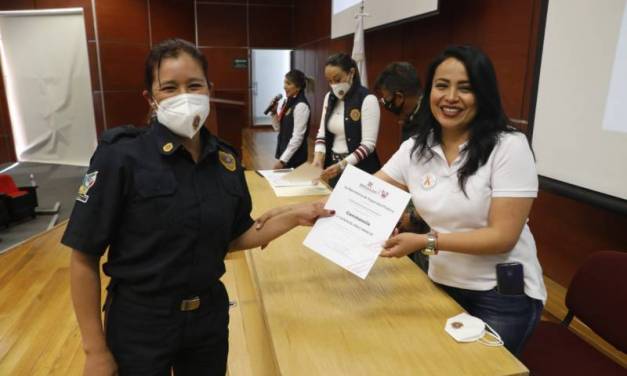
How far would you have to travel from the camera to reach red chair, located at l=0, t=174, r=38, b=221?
442 cm

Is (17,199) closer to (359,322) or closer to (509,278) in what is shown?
(359,322)

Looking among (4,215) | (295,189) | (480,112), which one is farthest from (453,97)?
(4,215)

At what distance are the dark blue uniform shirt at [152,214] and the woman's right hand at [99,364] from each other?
170 mm

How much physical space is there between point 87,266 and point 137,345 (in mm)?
229

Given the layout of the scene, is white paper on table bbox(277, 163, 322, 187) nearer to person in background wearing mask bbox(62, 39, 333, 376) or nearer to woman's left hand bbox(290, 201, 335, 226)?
woman's left hand bbox(290, 201, 335, 226)

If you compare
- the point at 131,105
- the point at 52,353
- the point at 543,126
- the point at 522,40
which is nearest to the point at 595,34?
the point at 543,126

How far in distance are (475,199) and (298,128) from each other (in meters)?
2.41

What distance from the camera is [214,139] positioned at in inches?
47.7

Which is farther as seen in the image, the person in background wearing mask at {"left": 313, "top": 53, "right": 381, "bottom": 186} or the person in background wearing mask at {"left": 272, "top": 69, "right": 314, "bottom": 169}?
the person in background wearing mask at {"left": 272, "top": 69, "right": 314, "bottom": 169}

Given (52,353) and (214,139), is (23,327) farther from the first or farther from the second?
(214,139)

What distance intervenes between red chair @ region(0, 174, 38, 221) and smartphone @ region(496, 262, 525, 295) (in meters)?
4.73

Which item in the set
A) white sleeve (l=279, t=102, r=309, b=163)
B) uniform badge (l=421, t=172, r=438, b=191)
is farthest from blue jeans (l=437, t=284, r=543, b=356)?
white sleeve (l=279, t=102, r=309, b=163)

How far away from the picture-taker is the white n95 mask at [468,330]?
1.07 meters

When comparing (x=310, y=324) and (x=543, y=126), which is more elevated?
(x=543, y=126)
